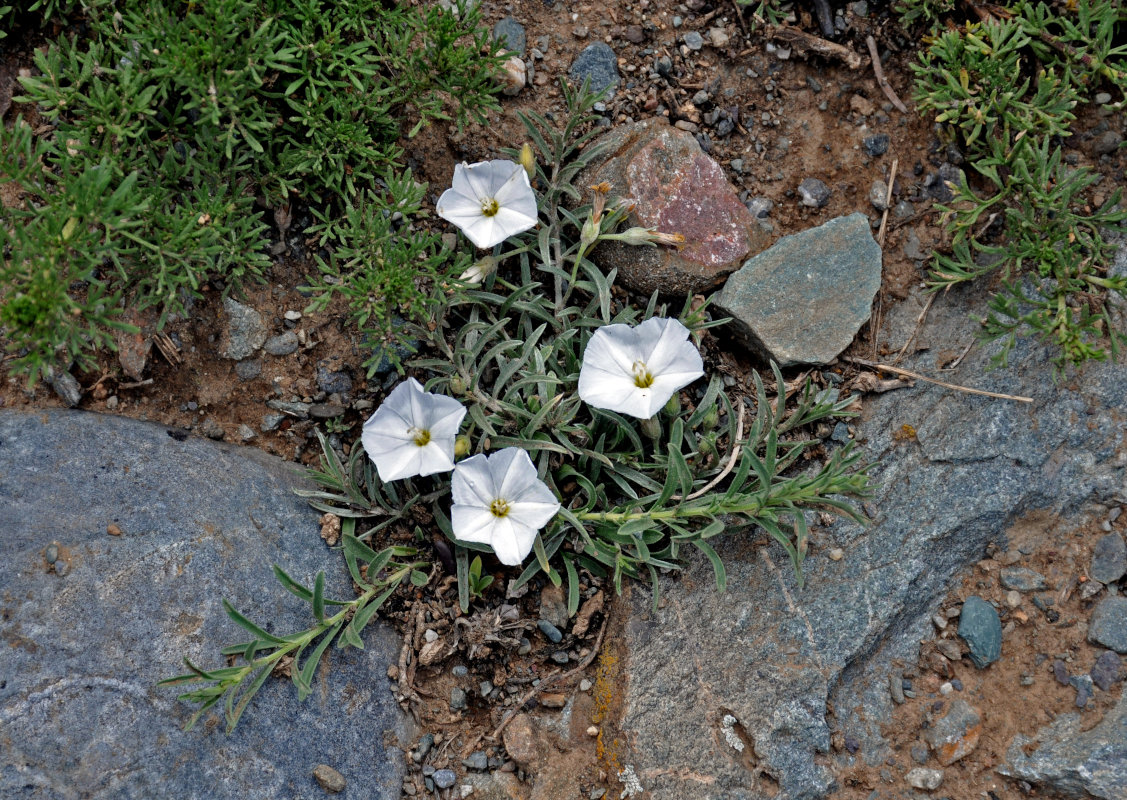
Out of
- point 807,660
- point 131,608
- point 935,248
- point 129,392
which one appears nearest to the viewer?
point 131,608

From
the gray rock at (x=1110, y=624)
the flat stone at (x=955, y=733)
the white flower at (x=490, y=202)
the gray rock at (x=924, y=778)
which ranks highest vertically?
the white flower at (x=490, y=202)

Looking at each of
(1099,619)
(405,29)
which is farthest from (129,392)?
(1099,619)

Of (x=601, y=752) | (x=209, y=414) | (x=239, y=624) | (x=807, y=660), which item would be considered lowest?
(x=601, y=752)

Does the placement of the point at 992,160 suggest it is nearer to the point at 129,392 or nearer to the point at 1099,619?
the point at 1099,619

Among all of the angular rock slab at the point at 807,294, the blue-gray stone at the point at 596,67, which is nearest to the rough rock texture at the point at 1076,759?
the angular rock slab at the point at 807,294

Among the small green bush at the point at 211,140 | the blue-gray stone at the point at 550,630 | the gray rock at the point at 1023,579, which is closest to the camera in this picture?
the small green bush at the point at 211,140

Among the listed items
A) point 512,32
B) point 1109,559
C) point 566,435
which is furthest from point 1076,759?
point 512,32

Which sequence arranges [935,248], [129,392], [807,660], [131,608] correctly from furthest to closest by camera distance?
[935,248] < [129,392] < [807,660] < [131,608]

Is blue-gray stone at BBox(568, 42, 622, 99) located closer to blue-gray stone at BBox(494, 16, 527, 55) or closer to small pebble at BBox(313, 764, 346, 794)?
blue-gray stone at BBox(494, 16, 527, 55)

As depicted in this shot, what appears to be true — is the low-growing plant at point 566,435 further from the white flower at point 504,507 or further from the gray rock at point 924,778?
the gray rock at point 924,778
